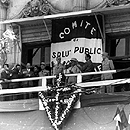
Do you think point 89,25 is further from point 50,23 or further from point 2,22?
point 2,22

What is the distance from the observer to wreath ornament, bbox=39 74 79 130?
22.2 m

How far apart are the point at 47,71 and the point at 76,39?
5.92 feet

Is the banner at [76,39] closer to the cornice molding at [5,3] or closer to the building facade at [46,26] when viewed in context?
the building facade at [46,26]

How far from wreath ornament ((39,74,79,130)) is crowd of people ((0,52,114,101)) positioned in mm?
453

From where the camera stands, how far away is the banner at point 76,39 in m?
24.6

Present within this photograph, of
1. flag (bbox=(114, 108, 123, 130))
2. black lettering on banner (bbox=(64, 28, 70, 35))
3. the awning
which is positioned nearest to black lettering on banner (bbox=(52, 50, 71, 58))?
black lettering on banner (bbox=(64, 28, 70, 35))

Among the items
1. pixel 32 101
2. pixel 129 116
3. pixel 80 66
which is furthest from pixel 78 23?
pixel 129 116

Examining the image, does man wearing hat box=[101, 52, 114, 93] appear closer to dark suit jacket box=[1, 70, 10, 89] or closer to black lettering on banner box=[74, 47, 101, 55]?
black lettering on banner box=[74, 47, 101, 55]

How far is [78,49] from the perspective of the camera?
81.7ft

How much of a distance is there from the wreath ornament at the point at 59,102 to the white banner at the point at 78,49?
2476mm

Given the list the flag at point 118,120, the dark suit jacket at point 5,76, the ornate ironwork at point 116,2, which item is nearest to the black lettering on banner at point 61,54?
the dark suit jacket at point 5,76

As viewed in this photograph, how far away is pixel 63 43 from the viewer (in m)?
25.4

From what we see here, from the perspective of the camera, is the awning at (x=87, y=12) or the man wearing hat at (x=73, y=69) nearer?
the man wearing hat at (x=73, y=69)

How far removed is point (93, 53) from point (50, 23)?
2465 millimetres
